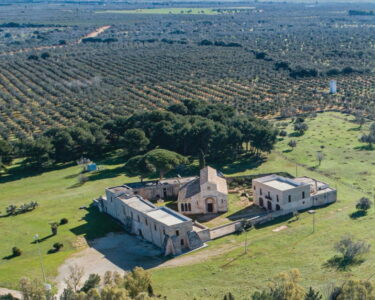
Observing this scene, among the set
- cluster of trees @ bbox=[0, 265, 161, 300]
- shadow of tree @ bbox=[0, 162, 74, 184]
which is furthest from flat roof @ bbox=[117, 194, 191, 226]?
shadow of tree @ bbox=[0, 162, 74, 184]

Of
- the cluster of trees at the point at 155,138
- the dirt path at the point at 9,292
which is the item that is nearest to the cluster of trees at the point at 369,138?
the cluster of trees at the point at 155,138

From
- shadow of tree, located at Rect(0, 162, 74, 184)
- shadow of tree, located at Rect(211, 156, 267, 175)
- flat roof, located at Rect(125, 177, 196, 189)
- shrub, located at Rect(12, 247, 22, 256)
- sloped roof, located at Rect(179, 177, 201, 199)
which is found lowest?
shadow of tree, located at Rect(0, 162, 74, 184)

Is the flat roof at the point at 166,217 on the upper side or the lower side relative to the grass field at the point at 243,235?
upper

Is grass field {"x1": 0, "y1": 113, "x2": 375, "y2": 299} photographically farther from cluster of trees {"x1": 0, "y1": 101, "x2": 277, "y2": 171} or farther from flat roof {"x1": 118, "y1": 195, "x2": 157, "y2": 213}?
cluster of trees {"x1": 0, "y1": 101, "x2": 277, "y2": 171}

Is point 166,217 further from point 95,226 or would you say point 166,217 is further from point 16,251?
point 16,251

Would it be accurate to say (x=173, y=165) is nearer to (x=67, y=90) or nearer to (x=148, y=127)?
(x=148, y=127)

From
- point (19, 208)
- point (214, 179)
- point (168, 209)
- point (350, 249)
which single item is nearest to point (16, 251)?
point (19, 208)

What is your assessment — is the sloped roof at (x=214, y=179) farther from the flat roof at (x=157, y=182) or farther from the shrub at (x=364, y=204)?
the shrub at (x=364, y=204)
